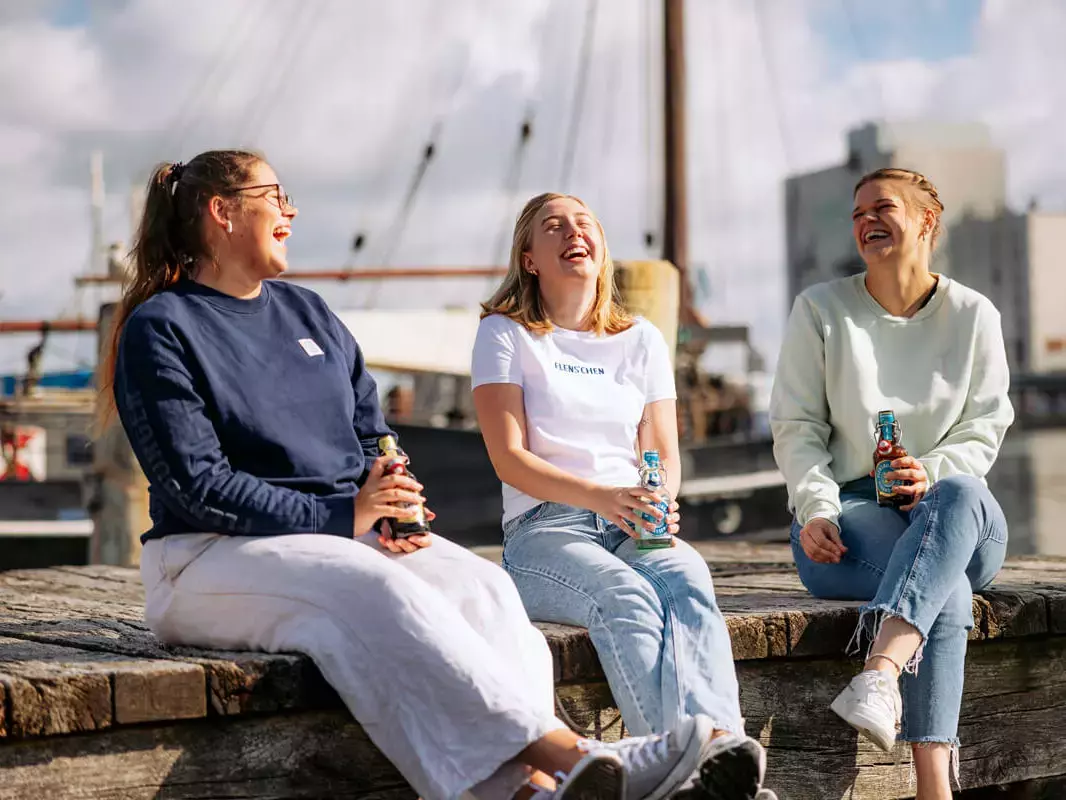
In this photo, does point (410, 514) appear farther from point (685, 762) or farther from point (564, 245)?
point (564, 245)

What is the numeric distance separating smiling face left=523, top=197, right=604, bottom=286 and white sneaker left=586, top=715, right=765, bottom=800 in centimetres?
143

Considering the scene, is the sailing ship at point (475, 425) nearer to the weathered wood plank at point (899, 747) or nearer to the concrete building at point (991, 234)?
the weathered wood plank at point (899, 747)

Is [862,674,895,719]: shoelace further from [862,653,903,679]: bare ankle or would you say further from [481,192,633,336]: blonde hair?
[481,192,633,336]: blonde hair

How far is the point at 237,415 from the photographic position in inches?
124

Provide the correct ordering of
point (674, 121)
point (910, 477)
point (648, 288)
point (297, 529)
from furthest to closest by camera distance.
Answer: point (674, 121)
point (648, 288)
point (910, 477)
point (297, 529)

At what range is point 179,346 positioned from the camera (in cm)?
314

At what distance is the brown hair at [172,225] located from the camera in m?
3.33

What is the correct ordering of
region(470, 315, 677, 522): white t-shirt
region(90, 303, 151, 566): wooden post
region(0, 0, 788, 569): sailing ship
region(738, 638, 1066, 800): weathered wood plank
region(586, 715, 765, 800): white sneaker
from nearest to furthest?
region(586, 715, 765, 800): white sneaker
region(470, 315, 677, 522): white t-shirt
region(738, 638, 1066, 800): weathered wood plank
region(90, 303, 151, 566): wooden post
region(0, 0, 788, 569): sailing ship

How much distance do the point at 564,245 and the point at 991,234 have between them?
167ft

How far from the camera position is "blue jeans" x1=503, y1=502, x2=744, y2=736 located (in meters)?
3.21

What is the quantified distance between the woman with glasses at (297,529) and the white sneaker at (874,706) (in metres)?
0.72

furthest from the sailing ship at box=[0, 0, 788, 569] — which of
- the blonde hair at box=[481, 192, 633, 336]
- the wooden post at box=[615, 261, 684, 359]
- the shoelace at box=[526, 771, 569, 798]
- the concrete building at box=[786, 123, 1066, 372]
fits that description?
the concrete building at box=[786, 123, 1066, 372]

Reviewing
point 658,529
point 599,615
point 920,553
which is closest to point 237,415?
point 599,615

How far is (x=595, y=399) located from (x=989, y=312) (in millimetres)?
1292
